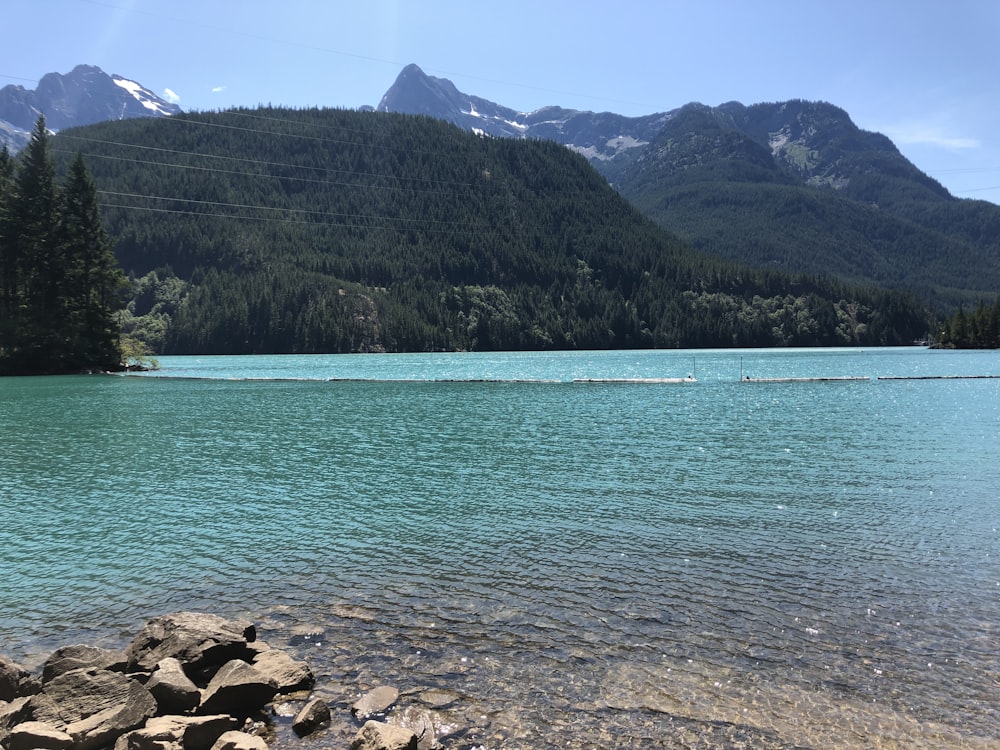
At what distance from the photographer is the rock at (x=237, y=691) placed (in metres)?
10.9

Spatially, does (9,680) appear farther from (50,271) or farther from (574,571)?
(50,271)

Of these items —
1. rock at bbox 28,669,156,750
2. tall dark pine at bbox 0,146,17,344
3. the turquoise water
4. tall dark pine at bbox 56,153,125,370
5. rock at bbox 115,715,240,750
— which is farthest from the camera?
tall dark pine at bbox 56,153,125,370

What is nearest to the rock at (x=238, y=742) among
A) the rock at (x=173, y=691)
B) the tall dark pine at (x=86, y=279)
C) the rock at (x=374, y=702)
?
the rock at (x=173, y=691)

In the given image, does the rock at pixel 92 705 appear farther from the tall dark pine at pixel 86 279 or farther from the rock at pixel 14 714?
the tall dark pine at pixel 86 279

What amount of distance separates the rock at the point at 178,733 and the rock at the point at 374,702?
1.86 m

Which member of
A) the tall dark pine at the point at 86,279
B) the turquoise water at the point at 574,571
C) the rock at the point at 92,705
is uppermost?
the tall dark pine at the point at 86,279

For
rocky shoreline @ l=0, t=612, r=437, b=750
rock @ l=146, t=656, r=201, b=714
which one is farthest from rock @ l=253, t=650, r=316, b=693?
rock @ l=146, t=656, r=201, b=714

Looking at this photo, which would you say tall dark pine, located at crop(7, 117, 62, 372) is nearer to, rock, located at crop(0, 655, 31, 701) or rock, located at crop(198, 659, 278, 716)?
rock, located at crop(0, 655, 31, 701)

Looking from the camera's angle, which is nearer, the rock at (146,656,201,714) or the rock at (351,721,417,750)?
the rock at (351,721,417,750)

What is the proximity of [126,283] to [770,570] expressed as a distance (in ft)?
427

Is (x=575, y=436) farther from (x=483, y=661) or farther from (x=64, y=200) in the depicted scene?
(x=64, y=200)

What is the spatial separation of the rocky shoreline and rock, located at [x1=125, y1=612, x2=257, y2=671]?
0.02 metres

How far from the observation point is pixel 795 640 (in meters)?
13.1

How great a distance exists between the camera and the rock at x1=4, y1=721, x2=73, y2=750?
376 inches
